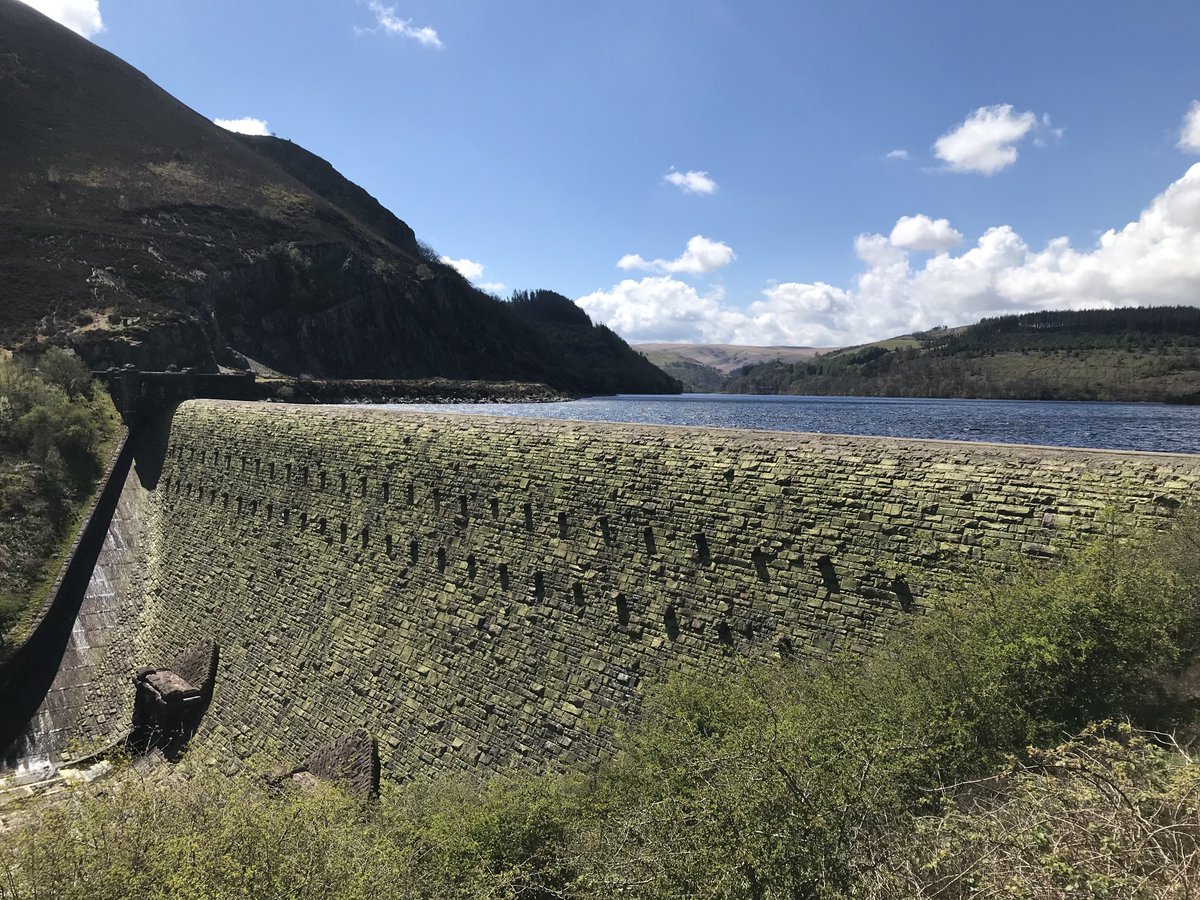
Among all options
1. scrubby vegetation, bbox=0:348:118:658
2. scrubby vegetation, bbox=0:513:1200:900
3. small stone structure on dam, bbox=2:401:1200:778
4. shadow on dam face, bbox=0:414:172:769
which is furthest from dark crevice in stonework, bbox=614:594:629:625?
scrubby vegetation, bbox=0:348:118:658

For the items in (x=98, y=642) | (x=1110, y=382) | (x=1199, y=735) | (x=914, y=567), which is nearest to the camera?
(x=1199, y=735)

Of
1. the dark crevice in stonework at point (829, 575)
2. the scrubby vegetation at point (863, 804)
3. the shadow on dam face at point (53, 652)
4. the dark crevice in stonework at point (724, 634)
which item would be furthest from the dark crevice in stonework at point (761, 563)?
the shadow on dam face at point (53, 652)

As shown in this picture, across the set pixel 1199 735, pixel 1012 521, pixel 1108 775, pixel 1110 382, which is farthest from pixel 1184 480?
pixel 1110 382

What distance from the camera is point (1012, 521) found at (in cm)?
991

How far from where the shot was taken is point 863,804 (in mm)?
7141

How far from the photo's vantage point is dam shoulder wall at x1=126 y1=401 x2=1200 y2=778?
10.5 m

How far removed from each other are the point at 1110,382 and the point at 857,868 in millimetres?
128962

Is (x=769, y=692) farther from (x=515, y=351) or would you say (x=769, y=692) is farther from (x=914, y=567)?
(x=515, y=351)

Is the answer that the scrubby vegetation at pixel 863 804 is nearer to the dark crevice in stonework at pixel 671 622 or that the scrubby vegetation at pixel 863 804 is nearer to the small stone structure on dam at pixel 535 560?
the small stone structure on dam at pixel 535 560

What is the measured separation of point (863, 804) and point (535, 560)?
9945mm

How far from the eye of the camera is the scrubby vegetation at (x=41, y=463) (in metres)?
27.8

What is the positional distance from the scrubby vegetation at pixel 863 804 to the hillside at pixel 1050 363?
109748 millimetres

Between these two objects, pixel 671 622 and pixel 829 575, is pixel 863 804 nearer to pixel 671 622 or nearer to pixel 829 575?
pixel 829 575

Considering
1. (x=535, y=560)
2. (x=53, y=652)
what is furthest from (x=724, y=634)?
(x=53, y=652)
